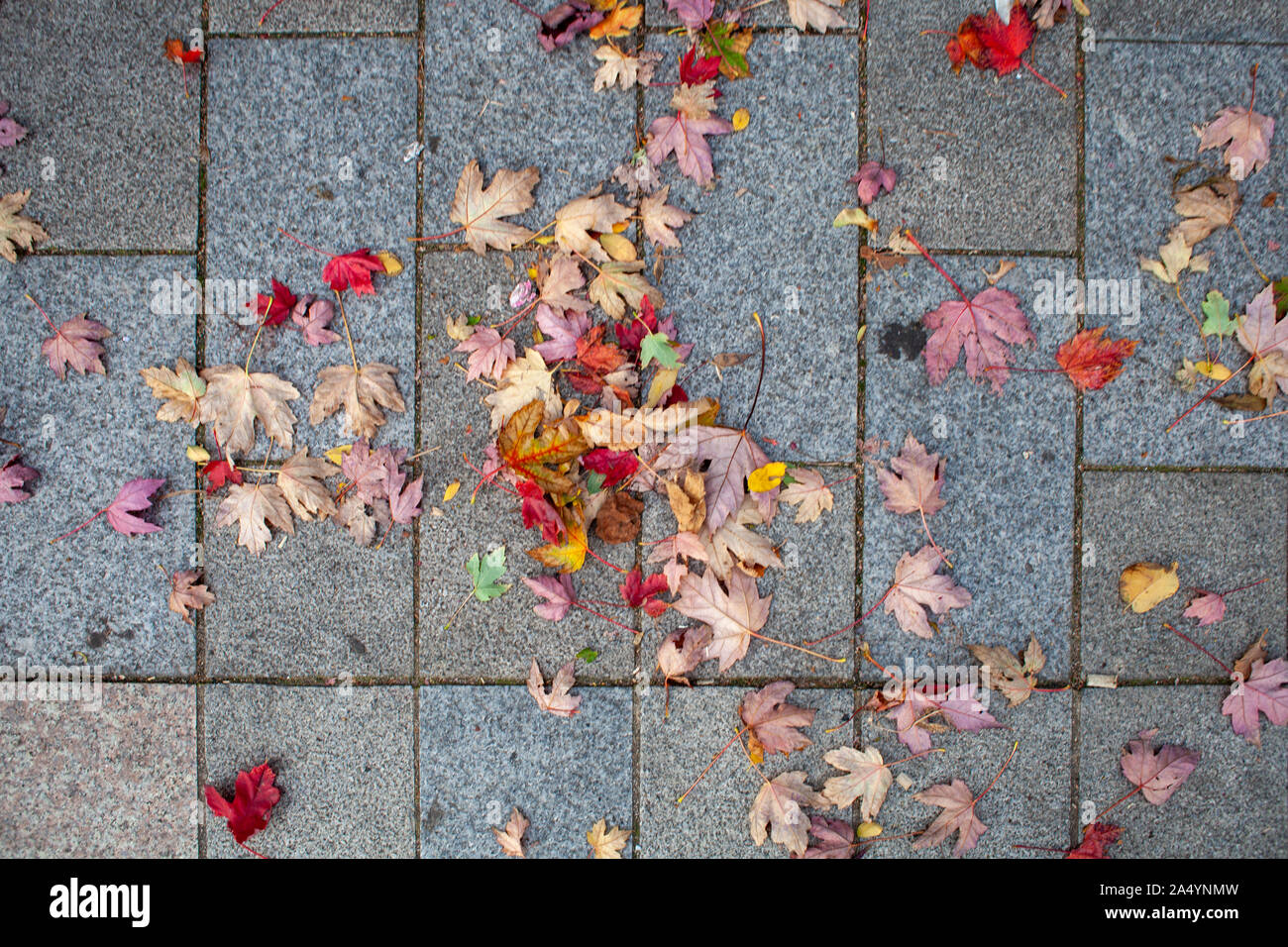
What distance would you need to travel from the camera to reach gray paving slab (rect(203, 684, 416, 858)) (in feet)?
7.04

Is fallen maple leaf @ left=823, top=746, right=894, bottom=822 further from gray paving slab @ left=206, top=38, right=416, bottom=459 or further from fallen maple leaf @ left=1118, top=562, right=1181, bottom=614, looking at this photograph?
gray paving slab @ left=206, top=38, right=416, bottom=459

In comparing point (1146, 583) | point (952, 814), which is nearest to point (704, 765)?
point (952, 814)

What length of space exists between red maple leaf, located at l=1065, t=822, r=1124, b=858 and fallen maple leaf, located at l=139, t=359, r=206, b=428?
3.53 m

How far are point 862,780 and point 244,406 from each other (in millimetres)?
2572

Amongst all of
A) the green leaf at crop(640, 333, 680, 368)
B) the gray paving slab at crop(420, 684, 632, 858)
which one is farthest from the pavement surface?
the green leaf at crop(640, 333, 680, 368)

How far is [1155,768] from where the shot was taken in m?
2.12

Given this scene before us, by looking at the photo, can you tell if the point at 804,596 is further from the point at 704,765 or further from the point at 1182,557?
the point at 1182,557

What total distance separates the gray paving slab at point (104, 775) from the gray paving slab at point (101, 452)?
0.17 metres

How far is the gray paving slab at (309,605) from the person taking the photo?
2.12m

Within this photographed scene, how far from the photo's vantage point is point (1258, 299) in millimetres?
2074

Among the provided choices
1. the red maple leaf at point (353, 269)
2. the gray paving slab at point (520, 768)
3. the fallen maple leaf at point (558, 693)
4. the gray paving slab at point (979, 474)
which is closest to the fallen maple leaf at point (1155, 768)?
the gray paving slab at point (979, 474)

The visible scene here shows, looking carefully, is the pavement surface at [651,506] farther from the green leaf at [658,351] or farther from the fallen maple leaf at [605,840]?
the green leaf at [658,351]

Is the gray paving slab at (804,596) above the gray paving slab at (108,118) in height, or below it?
below
